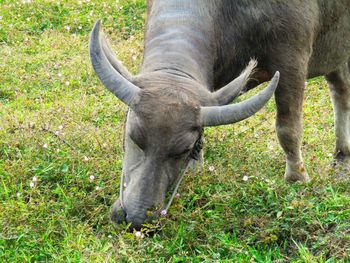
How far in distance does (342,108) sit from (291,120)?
123 centimetres

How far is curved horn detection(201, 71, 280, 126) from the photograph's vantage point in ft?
12.4

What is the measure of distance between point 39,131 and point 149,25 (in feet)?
5.02

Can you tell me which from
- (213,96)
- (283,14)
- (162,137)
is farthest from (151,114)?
(283,14)

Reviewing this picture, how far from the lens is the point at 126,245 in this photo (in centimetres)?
379

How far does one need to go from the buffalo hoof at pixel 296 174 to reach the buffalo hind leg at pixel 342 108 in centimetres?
93

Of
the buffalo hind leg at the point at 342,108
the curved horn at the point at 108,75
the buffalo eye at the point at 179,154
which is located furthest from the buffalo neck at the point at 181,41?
the buffalo hind leg at the point at 342,108

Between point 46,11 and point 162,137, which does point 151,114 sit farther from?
point 46,11

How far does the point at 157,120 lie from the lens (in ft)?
12.1

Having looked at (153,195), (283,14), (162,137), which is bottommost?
(153,195)

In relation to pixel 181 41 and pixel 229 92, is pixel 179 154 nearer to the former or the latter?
pixel 229 92

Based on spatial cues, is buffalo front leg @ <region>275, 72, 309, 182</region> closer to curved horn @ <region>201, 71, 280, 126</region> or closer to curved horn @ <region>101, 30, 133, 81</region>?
curved horn @ <region>201, 71, 280, 126</region>

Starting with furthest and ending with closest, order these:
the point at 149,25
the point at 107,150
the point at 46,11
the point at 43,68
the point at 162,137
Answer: the point at 46,11 < the point at 43,68 < the point at 107,150 < the point at 149,25 < the point at 162,137

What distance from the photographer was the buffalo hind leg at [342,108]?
19.4 ft

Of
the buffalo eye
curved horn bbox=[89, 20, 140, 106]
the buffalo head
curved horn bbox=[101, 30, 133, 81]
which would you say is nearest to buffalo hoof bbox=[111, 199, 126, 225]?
the buffalo head
